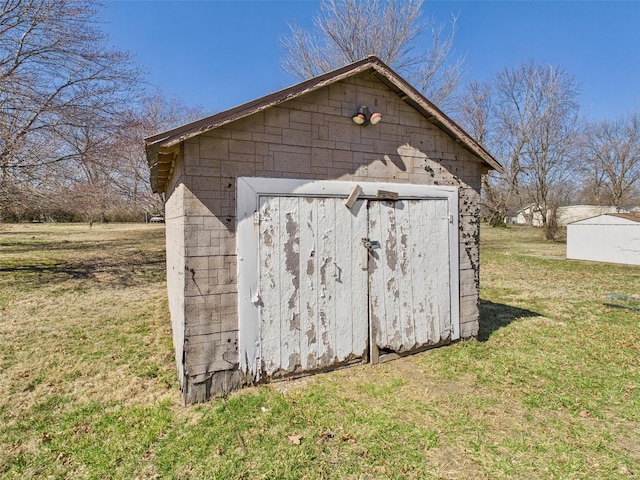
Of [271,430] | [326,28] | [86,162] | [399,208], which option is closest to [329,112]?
[399,208]

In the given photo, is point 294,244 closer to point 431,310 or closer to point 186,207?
point 186,207

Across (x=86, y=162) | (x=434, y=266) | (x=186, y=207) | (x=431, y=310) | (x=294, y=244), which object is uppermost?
(x=86, y=162)

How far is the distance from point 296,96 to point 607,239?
52.9 feet

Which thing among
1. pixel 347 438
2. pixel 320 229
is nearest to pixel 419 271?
pixel 320 229

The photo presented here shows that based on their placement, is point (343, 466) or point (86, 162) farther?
point (86, 162)

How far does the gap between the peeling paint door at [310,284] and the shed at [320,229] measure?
1 cm

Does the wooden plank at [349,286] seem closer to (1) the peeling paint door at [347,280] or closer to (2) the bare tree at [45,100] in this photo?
(1) the peeling paint door at [347,280]

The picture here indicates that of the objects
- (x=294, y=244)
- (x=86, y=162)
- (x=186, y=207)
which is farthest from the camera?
(x=86, y=162)

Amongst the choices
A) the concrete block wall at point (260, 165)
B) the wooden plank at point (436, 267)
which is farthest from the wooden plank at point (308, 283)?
the wooden plank at point (436, 267)

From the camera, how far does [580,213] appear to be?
129 feet

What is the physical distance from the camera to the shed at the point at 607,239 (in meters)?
13.4

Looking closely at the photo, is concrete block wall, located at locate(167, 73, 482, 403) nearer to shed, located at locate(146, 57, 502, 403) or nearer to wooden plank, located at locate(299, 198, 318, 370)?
shed, located at locate(146, 57, 502, 403)

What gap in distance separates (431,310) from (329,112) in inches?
120

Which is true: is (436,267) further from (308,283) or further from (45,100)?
(45,100)
